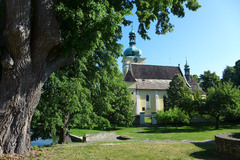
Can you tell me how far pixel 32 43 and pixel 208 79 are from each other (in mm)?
59287

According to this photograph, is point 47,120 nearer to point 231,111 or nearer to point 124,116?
point 124,116

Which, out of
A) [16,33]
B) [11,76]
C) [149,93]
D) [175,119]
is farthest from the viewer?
[149,93]

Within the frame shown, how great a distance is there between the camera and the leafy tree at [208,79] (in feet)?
185

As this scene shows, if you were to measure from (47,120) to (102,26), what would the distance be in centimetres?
654

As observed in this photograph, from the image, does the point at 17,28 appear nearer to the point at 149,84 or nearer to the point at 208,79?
the point at 149,84

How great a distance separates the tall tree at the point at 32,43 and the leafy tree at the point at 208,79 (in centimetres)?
5686

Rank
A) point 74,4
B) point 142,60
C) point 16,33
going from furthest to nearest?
point 142,60 < point 74,4 < point 16,33

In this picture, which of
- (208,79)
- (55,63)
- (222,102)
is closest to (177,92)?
(222,102)

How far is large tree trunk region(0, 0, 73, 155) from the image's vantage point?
5730 mm

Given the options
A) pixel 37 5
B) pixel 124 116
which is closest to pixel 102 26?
pixel 37 5

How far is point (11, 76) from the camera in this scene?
19.8ft

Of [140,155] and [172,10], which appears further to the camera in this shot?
[172,10]

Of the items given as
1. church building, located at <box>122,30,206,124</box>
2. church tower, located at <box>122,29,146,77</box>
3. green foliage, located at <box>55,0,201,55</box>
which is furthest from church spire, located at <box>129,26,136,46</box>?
green foliage, located at <box>55,0,201,55</box>

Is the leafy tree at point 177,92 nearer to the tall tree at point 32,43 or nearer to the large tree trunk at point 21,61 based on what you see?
the tall tree at point 32,43
